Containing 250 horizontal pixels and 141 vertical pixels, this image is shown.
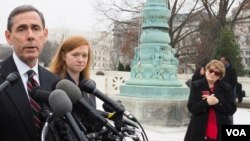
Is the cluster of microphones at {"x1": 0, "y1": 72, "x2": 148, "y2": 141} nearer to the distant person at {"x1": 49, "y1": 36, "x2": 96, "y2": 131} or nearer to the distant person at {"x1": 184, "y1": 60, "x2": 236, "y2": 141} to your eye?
the distant person at {"x1": 49, "y1": 36, "x2": 96, "y2": 131}

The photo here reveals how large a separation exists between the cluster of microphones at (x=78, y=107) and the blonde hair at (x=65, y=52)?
44.3 inches

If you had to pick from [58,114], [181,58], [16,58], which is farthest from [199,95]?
[181,58]

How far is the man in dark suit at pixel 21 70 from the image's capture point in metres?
1.94

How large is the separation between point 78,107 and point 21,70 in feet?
1.43

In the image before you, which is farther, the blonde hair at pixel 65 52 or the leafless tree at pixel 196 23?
the leafless tree at pixel 196 23

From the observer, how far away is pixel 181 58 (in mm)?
29859

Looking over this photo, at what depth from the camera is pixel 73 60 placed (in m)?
3.18

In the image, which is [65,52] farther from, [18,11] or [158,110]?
[158,110]

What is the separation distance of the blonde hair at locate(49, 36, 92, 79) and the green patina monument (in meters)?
5.90

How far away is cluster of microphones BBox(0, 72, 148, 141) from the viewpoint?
5.34ft

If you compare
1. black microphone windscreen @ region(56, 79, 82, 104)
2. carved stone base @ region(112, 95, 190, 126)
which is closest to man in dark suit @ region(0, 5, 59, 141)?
black microphone windscreen @ region(56, 79, 82, 104)

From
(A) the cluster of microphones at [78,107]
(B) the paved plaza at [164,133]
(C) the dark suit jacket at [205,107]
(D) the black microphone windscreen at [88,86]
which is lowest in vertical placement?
(B) the paved plaza at [164,133]

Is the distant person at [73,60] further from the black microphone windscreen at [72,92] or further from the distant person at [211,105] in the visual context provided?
the distant person at [211,105]

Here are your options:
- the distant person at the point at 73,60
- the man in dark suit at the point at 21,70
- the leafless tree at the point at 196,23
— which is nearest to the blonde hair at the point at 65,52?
the distant person at the point at 73,60
